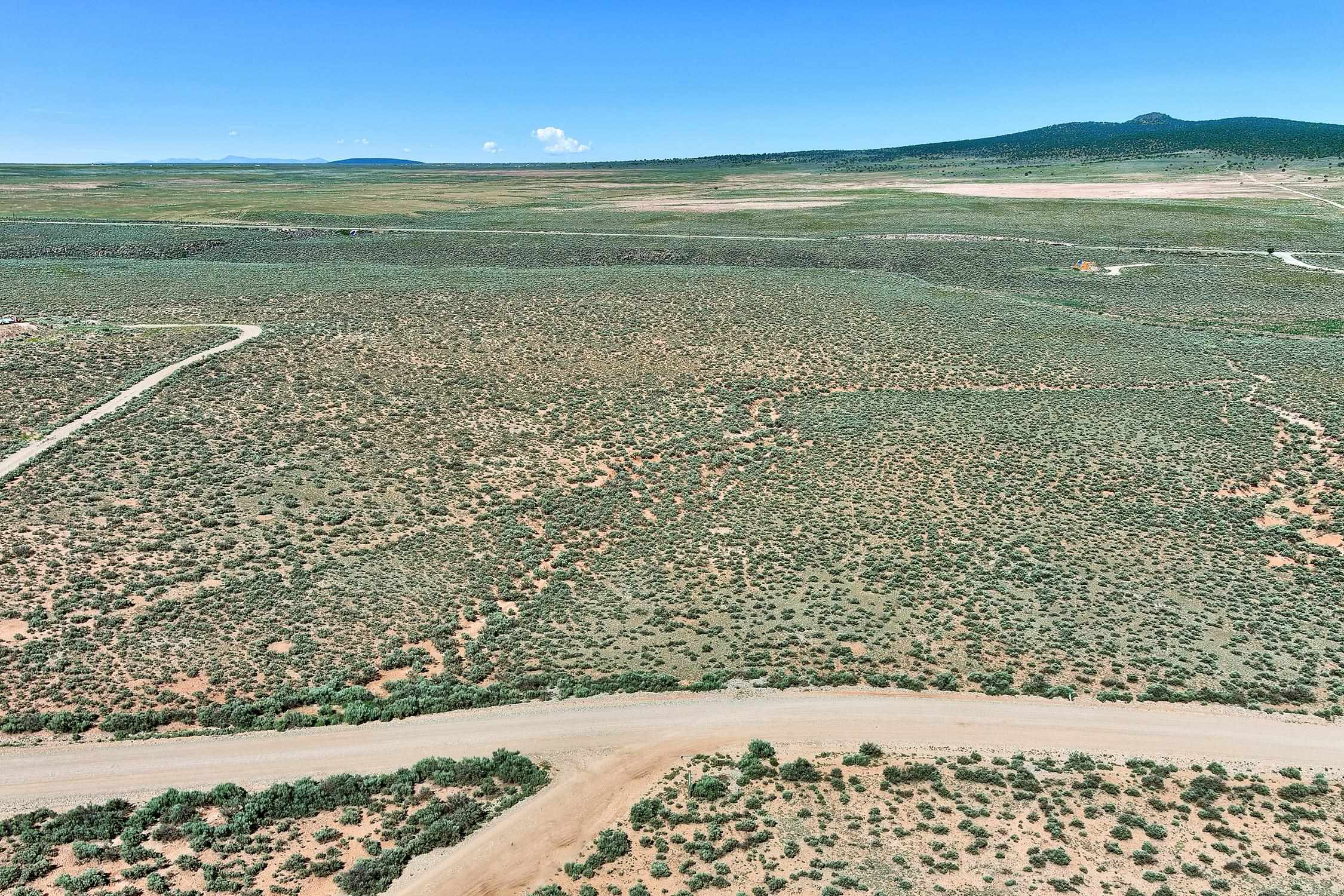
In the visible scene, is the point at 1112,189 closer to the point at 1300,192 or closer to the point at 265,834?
the point at 1300,192

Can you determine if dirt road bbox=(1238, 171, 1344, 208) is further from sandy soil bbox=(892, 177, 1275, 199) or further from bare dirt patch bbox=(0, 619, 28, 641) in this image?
bare dirt patch bbox=(0, 619, 28, 641)

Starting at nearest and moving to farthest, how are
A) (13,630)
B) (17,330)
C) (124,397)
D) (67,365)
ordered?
(13,630)
(124,397)
(67,365)
(17,330)

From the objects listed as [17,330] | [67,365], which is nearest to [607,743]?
[67,365]

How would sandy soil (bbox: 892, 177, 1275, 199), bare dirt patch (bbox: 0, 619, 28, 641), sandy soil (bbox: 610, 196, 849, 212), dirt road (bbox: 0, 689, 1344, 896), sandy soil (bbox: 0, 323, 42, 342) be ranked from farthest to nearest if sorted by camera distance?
sandy soil (bbox: 892, 177, 1275, 199)
sandy soil (bbox: 610, 196, 849, 212)
sandy soil (bbox: 0, 323, 42, 342)
bare dirt patch (bbox: 0, 619, 28, 641)
dirt road (bbox: 0, 689, 1344, 896)

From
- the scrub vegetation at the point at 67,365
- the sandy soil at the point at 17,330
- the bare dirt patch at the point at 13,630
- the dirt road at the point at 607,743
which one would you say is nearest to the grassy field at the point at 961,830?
the dirt road at the point at 607,743

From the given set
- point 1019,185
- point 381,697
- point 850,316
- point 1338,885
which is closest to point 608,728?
point 381,697

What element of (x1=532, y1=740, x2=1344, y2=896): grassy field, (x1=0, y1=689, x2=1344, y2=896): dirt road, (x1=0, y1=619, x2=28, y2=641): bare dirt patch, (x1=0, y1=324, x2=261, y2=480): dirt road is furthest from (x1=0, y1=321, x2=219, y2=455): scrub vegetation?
(x1=532, y1=740, x2=1344, y2=896): grassy field

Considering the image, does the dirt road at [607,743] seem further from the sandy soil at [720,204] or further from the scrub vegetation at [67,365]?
the sandy soil at [720,204]
